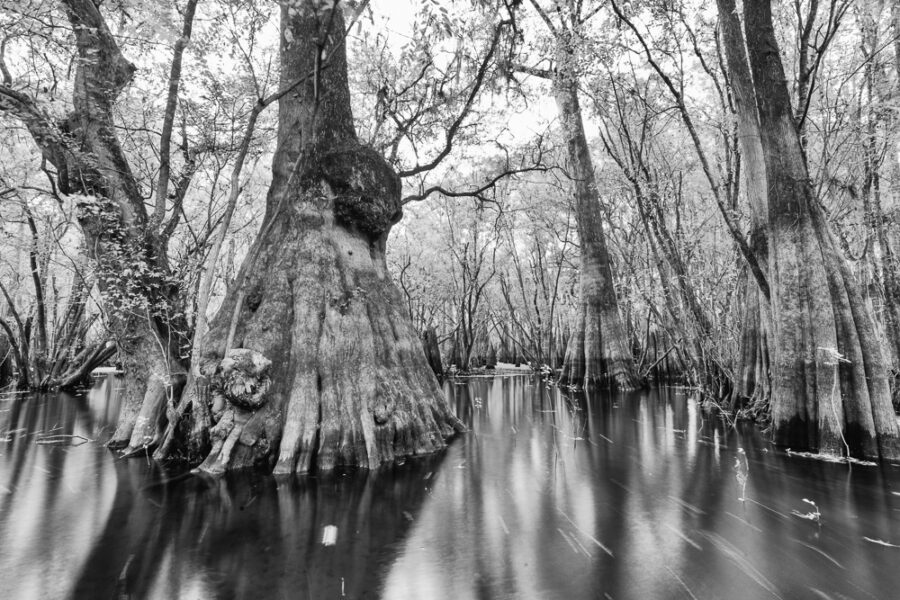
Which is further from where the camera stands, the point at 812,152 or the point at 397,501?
the point at 812,152

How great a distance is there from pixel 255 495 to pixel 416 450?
216 cm

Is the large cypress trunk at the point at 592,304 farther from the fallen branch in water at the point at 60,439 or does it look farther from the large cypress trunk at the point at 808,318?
the fallen branch in water at the point at 60,439

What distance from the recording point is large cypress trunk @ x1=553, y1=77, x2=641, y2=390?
1327cm

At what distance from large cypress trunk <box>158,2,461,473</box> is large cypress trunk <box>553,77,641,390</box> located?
7690 millimetres

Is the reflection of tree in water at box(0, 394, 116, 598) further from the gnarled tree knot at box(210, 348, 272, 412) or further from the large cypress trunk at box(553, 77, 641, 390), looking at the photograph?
the large cypress trunk at box(553, 77, 641, 390)

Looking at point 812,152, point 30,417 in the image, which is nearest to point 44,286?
point 30,417

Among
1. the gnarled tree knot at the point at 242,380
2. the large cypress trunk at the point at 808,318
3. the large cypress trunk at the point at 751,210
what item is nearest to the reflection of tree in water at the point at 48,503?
the gnarled tree knot at the point at 242,380

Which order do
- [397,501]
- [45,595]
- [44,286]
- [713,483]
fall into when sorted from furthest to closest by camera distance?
1. [44,286]
2. [713,483]
3. [397,501]
4. [45,595]

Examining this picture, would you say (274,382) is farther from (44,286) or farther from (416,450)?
(44,286)

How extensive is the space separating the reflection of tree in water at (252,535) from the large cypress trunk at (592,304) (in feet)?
31.7

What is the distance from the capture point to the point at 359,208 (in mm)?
6438

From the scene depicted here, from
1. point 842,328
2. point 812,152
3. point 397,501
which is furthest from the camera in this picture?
point 812,152

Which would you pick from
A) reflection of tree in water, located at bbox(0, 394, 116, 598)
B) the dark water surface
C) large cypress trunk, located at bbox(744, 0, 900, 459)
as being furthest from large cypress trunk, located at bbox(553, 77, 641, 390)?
reflection of tree in water, located at bbox(0, 394, 116, 598)

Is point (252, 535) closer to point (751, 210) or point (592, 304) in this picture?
point (751, 210)
